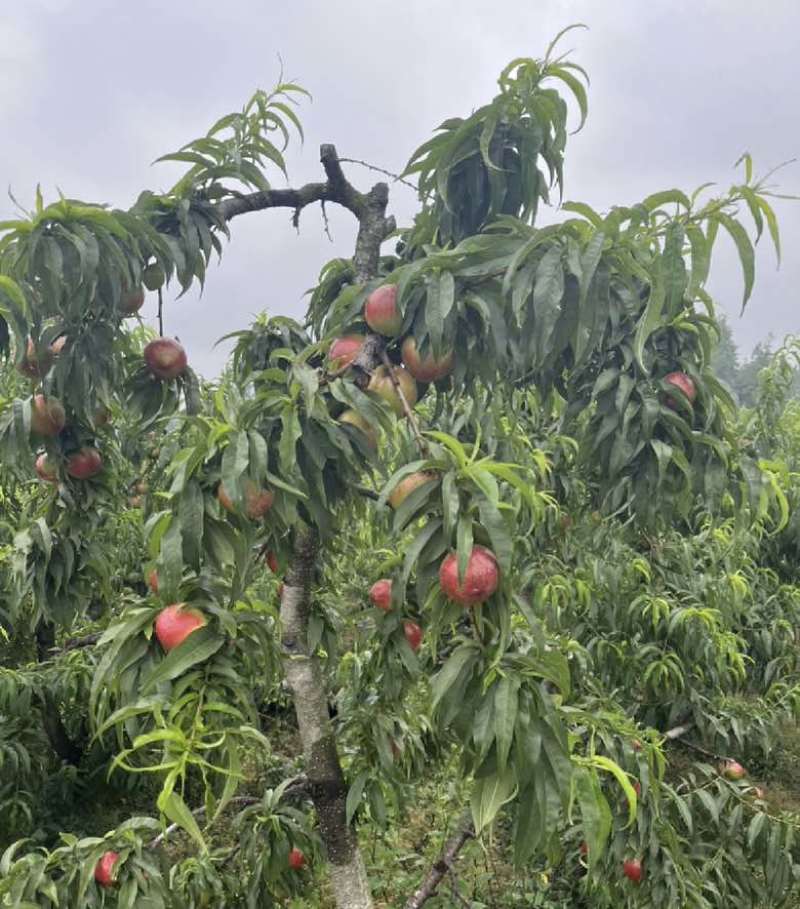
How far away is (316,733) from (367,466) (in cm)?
55

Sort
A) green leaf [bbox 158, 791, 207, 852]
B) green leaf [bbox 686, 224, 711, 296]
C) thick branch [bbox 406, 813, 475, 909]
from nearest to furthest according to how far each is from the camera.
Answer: green leaf [bbox 158, 791, 207, 852], green leaf [bbox 686, 224, 711, 296], thick branch [bbox 406, 813, 475, 909]

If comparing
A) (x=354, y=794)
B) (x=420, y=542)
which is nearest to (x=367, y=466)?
(x=420, y=542)

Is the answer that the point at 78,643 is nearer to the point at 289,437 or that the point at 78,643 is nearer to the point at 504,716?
the point at 289,437

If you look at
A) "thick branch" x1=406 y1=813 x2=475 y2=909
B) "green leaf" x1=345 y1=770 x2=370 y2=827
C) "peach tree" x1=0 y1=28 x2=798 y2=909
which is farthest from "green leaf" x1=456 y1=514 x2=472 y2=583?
"thick branch" x1=406 y1=813 x2=475 y2=909

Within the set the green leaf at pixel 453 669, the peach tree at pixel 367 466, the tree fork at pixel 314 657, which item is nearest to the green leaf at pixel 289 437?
the peach tree at pixel 367 466

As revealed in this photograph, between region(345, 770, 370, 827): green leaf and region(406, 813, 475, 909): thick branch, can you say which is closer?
region(345, 770, 370, 827): green leaf

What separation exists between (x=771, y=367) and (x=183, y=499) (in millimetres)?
3856

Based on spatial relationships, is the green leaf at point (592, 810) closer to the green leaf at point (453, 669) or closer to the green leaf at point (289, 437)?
the green leaf at point (453, 669)

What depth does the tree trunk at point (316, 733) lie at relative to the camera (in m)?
1.29

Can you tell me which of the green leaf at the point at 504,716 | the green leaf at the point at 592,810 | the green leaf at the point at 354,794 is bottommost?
the green leaf at the point at 354,794

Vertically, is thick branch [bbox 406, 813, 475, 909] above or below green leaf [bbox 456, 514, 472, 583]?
below

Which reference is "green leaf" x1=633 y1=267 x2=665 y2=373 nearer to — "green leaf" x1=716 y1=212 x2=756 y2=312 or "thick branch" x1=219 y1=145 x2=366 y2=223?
"green leaf" x1=716 y1=212 x2=756 y2=312

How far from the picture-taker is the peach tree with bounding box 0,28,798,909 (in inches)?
32.4

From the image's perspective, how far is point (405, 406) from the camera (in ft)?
3.12
